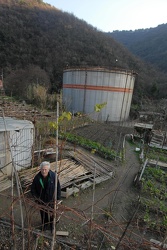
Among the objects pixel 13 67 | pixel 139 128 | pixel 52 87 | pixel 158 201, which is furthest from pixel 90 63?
pixel 158 201

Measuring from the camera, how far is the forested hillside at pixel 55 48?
33656 millimetres

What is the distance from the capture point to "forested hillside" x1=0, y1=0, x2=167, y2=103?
33656mm

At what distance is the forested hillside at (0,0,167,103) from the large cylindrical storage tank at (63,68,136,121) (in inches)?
446

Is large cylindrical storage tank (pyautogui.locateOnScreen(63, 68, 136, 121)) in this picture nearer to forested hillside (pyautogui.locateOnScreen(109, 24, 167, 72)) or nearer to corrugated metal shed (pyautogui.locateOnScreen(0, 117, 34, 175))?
corrugated metal shed (pyautogui.locateOnScreen(0, 117, 34, 175))

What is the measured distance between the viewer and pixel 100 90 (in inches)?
717

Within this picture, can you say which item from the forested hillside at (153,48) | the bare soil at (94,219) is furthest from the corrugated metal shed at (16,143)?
the forested hillside at (153,48)

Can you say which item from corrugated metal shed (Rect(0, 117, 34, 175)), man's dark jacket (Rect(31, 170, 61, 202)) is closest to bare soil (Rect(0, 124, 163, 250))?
man's dark jacket (Rect(31, 170, 61, 202))

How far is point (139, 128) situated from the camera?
43.3ft

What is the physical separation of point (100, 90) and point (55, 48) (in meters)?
26.0

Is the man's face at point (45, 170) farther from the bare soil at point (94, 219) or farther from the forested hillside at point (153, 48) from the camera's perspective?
the forested hillside at point (153, 48)

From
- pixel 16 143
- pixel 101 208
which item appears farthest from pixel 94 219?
pixel 16 143

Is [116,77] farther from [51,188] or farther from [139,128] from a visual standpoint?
[51,188]

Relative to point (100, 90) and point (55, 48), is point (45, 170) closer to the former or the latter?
point (100, 90)

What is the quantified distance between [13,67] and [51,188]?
35367mm
